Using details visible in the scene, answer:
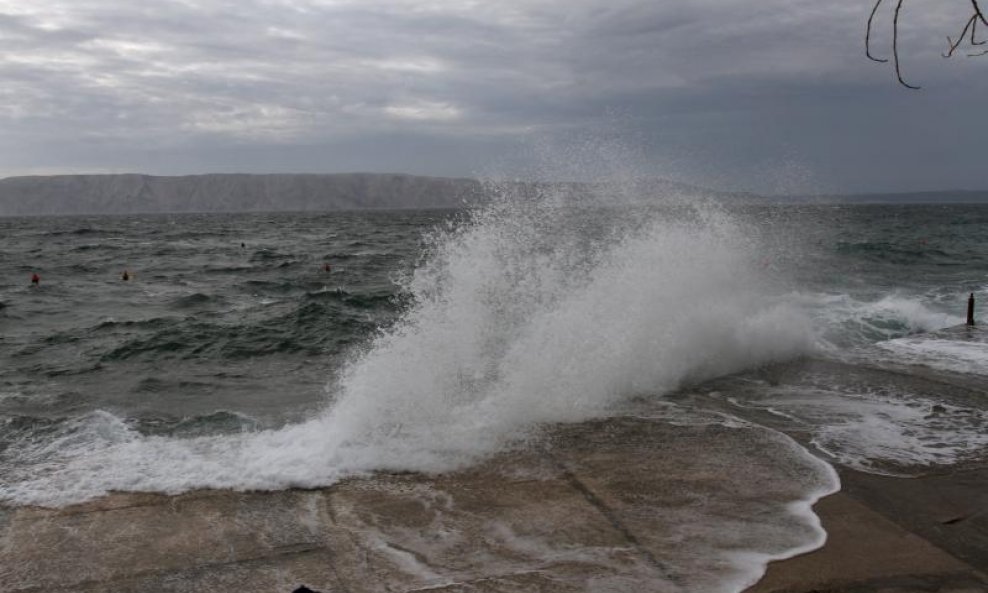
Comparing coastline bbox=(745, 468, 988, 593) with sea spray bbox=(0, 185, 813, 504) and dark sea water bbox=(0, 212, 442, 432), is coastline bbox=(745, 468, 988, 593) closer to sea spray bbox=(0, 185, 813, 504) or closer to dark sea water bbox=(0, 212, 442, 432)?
sea spray bbox=(0, 185, 813, 504)

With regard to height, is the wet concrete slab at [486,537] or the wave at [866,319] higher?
the wave at [866,319]

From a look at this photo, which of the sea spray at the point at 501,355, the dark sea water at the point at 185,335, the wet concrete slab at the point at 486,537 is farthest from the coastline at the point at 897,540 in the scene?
the dark sea water at the point at 185,335

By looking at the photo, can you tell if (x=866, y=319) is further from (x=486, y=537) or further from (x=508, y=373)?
(x=486, y=537)

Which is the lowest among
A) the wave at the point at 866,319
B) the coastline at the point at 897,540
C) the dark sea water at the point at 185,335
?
the dark sea water at the point at 185,335

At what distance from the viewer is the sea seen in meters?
6.83

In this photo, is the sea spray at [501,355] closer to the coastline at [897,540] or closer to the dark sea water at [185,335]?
the dark sea water at [185,335]

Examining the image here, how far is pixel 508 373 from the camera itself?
29.2 feet

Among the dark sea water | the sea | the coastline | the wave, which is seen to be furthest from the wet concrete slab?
the wave

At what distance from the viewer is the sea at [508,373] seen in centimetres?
683

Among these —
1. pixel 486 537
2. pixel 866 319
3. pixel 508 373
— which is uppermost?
pixel 508 373

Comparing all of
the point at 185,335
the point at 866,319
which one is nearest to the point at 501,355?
the point at 185,335

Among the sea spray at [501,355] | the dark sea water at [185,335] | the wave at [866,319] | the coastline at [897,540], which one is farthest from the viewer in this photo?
the wave at [866,319]

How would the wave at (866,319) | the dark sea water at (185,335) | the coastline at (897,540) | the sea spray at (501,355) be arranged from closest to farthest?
1. the coastline at (897,540)
2. the sea spray at (501,355)
3. the dark sea water at (185,335)
4. the wave at (866,319)

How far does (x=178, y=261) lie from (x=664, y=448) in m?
30.7
